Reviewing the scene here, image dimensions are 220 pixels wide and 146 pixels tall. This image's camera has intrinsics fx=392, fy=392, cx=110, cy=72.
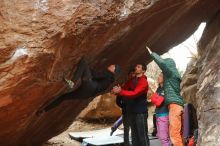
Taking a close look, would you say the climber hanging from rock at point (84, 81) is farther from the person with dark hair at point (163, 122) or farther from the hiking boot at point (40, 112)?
the person with dark hair at point (163, 122)

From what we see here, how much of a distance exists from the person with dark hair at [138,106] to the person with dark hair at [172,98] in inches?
18.6

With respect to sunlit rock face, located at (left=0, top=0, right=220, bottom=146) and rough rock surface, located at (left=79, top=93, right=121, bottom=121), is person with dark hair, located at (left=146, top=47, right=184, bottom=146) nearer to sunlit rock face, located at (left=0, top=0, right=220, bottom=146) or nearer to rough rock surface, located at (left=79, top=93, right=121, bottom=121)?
sunlit rock face, located at (left=0, top=0, right=220, bottom=146)

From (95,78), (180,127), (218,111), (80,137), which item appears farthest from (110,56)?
(80,137)

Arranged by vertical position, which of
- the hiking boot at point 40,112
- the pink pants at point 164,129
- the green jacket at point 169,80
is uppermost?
the green jacket at point 169,80

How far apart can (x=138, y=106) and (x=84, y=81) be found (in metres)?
1.12

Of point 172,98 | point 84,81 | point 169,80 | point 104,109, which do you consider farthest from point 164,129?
point 104,109

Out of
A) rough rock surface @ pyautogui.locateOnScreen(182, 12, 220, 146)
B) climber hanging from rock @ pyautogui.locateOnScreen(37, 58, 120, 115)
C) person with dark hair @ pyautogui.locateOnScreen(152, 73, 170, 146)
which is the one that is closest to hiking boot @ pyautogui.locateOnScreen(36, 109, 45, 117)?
climber hanging from rock @ pyautogui.locateOnScreen(37, 58, 120, 115)

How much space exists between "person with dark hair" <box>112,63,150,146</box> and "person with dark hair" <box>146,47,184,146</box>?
0.47 metres

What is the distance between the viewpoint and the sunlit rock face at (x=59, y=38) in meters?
5.24

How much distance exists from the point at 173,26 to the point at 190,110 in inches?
79.1

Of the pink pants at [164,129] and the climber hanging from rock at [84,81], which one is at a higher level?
the climber hanging from rock at [84,81]

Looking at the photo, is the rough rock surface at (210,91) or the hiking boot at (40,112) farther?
the hiking boot at (40,112)

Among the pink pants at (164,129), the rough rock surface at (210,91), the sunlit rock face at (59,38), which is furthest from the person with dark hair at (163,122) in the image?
the sunlit rock face at (59,38)

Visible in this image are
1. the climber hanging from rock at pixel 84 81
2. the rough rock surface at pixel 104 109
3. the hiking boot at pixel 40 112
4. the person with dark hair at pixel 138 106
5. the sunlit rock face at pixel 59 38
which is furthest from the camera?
the rough rock surface at pixel 104 109
